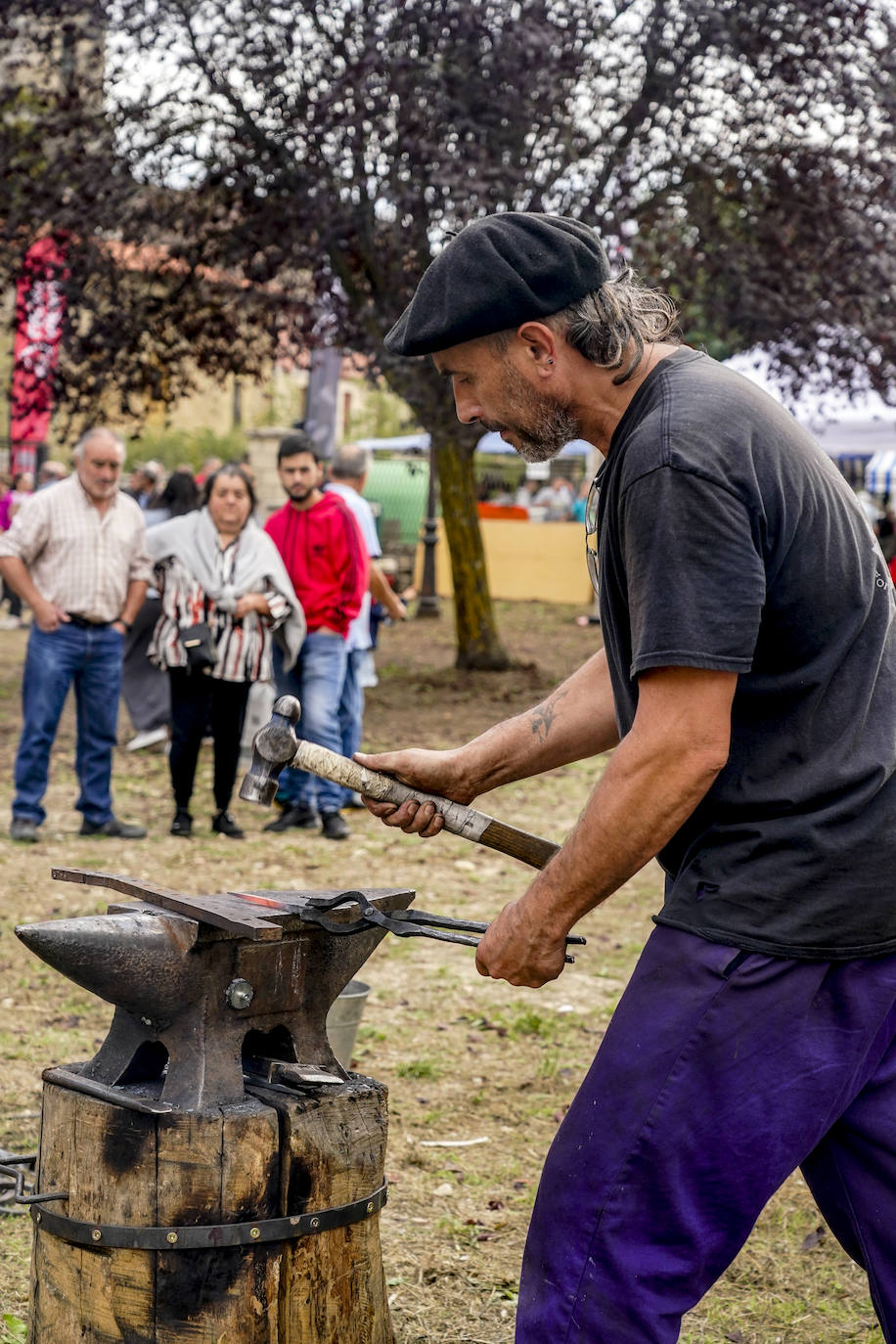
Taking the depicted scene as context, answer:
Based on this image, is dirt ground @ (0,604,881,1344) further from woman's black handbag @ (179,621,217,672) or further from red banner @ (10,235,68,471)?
red banner @ (10,235,68,471)

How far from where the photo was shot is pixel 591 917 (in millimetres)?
7062

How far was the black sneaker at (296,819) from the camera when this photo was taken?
8.46 metres

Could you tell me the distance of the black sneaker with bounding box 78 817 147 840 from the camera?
813 cm

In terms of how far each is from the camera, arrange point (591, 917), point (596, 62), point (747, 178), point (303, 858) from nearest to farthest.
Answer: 1. point (591, 917)
2. point (303, 858)
3. point (596, 62)
4. point (747, 178)

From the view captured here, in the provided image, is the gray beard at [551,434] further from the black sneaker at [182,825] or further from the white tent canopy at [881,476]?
the white tent canopy at [881,476]

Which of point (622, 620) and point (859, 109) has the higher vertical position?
point (859, 109)

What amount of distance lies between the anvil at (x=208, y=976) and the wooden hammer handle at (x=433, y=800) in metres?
0.18

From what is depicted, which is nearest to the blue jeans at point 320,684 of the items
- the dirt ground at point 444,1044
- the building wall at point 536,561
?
the dirt ground at point 444,1044

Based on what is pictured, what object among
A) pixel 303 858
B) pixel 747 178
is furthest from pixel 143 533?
pixel 747 178

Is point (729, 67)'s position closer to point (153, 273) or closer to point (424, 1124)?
point (153, 273)

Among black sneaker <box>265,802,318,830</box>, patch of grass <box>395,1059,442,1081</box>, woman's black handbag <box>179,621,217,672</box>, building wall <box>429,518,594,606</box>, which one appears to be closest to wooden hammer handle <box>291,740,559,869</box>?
patch of grass <box>395,1059,442,1081</box>

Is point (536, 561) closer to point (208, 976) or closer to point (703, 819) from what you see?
point (208, 976)

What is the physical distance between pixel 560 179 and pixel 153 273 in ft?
12.1

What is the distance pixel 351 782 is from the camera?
2.68m
